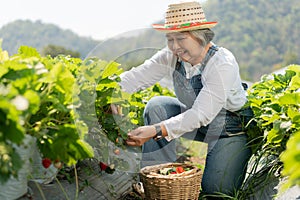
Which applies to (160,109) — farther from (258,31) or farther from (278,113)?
(258,31)

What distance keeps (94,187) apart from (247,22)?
4723cm

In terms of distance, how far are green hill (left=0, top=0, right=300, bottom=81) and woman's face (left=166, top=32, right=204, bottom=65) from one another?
40042 mm

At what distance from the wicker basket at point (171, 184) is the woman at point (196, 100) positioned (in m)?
0.21

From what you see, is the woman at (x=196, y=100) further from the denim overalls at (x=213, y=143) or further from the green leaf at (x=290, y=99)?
the green leaf at (x=290, y=99)

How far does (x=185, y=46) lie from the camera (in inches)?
126

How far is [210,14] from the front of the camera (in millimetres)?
49281

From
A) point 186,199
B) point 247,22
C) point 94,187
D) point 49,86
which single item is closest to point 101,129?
point 94,187

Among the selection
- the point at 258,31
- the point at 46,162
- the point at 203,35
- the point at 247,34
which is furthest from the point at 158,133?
the point at 258,31

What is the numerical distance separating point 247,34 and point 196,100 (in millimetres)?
45756

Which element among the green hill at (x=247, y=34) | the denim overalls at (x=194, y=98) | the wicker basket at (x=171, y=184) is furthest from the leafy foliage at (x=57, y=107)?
the green hill at (x=247, y=34)

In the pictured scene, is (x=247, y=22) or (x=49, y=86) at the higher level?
(x=49, y=86)

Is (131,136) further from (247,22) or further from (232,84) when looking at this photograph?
(247,22)

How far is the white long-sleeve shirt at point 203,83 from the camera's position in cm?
309

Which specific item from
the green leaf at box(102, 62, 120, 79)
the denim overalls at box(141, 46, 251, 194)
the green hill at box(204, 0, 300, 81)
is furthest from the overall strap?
the green hill at box(204, 0, 300, 81)
